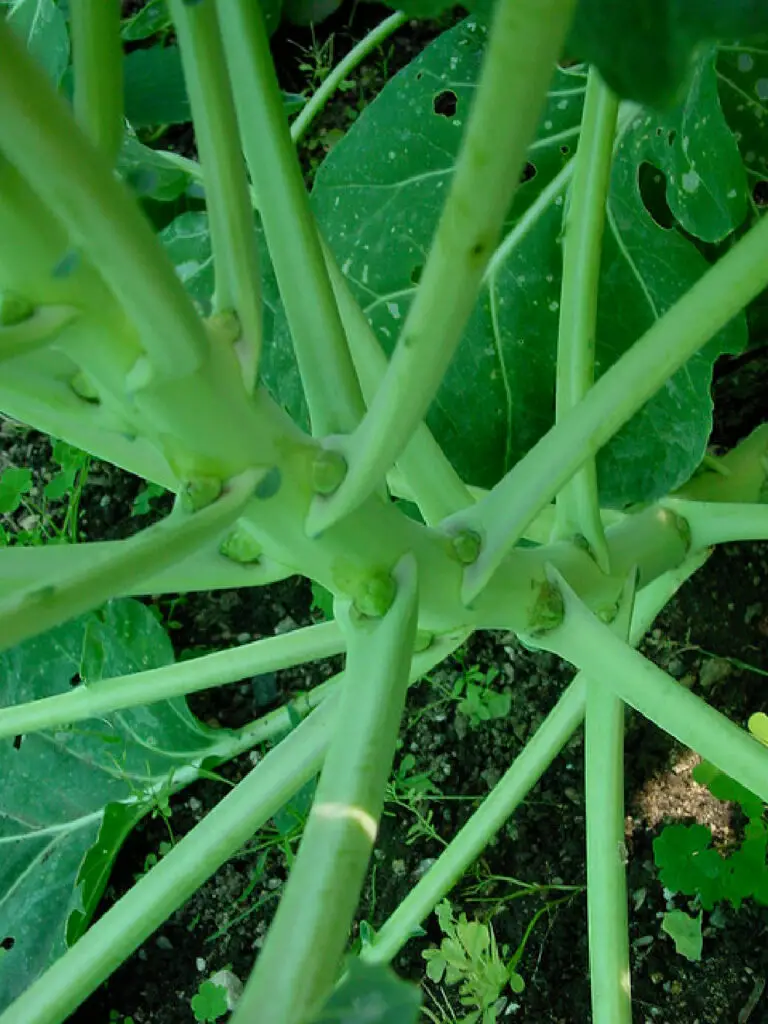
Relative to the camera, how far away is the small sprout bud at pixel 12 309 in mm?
420

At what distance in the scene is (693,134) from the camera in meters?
0.83

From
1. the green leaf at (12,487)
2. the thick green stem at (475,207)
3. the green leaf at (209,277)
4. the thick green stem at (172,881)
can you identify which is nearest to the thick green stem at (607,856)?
the thick green stem at (172,881)

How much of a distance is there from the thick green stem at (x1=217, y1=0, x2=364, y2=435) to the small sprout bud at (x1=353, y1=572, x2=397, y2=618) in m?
0.09

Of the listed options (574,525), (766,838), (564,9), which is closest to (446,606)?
(574,525)

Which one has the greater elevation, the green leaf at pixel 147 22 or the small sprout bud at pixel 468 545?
the green leaf at pixel 147 22

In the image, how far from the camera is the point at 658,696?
614mm

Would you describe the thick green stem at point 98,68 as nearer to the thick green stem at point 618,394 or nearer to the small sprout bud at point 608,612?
the thick green stem at point 618,394

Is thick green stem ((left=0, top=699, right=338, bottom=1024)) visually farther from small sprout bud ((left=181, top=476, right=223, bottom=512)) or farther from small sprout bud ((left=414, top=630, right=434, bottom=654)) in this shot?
small sprout bud ((left=181, top=476, right=223, bottom=512))

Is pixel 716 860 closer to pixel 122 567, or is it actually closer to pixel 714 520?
pixel 714 520

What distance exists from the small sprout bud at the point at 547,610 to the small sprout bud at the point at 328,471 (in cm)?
21

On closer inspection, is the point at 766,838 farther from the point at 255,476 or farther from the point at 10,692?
the point at 10,692

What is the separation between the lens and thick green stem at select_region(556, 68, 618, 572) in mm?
722

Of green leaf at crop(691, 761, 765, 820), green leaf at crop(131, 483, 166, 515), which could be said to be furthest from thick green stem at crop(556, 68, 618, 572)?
green leaf at crop(131, 483, 166, 515)

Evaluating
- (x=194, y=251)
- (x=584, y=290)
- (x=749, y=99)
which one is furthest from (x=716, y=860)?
(x=194, y=251)
